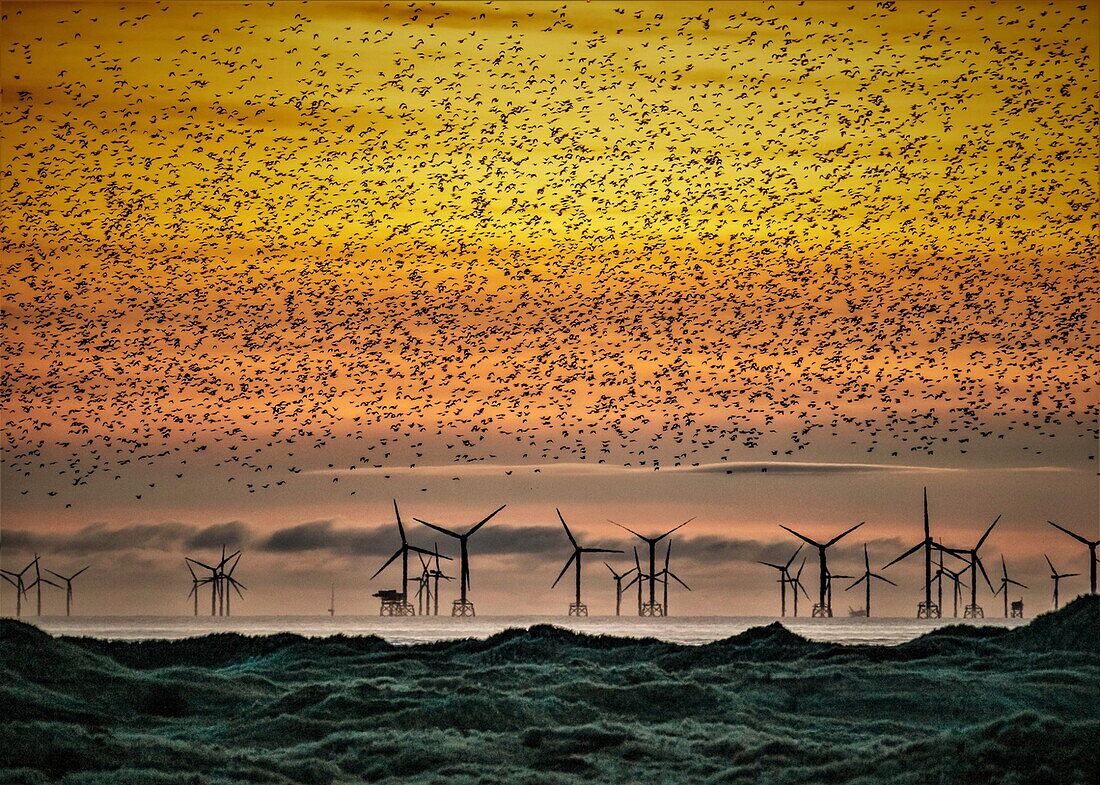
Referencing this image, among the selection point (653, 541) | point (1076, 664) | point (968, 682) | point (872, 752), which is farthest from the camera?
point (653, 541)

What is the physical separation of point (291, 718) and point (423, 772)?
1311cm

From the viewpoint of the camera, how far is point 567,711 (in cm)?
6675

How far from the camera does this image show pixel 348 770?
52.7 metres

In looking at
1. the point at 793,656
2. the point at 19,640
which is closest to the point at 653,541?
the point at 793,656

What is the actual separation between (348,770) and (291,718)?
1114 cm

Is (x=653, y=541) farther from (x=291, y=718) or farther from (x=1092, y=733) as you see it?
(x=1092, y=733)

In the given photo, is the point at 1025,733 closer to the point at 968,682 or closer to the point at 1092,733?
the point at 1092,733

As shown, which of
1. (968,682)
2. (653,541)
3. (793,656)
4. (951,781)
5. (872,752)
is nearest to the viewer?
(951,781)

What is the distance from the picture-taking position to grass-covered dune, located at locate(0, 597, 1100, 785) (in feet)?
159

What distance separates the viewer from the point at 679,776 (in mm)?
51188

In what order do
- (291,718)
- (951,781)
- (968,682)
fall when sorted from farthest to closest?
(968,682) → (291,718) → (951,781)

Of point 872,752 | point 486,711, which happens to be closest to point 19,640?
point 486,711

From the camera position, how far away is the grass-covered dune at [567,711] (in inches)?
1903

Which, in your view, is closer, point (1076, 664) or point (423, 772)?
point (423, 772)
